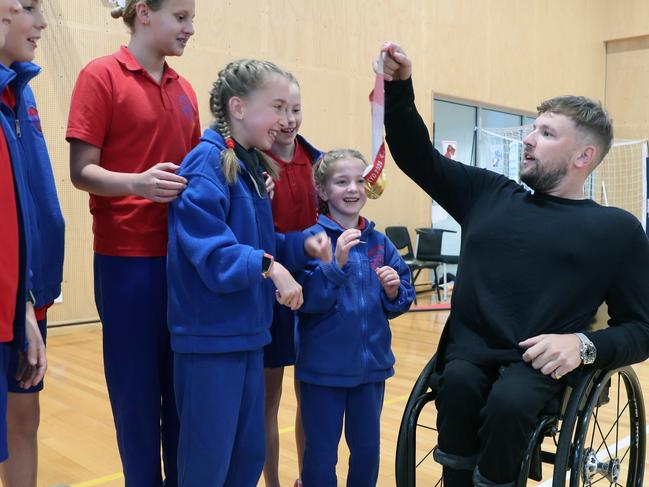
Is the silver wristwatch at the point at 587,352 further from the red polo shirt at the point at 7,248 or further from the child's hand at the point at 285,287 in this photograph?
the red polo shirt at the point at 7,248

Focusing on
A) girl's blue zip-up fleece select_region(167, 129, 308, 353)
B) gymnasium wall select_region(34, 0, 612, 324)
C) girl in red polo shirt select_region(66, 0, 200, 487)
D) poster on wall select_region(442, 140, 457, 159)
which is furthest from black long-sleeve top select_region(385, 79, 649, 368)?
poster on wall select_region(442, 140, 457, 159)

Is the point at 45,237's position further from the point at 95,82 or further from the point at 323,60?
the point at 323,60

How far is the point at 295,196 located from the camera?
6.55 feet

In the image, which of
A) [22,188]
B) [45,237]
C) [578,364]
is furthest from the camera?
[45,237]

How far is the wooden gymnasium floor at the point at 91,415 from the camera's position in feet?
8.07

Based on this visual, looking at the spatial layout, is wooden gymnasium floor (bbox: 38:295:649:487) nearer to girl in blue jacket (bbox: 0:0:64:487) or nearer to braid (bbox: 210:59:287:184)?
girl in blue jacket (bbox: 0:0:64:487)

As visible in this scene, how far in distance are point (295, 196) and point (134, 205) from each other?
0.51m

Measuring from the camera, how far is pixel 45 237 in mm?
1689

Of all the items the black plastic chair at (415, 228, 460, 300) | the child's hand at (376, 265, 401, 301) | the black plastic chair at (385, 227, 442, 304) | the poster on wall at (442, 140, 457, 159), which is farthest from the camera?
the poster on wall at (442, 140, 457, 159)

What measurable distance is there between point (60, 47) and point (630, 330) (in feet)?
14.8

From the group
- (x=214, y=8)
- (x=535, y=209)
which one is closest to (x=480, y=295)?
(x=535, y=209)

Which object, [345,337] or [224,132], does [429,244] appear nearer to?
[345,337]

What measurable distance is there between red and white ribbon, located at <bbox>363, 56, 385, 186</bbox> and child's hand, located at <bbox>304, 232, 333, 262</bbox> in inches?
7.7

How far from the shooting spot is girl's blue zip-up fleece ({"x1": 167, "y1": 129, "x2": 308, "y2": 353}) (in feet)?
4.88
